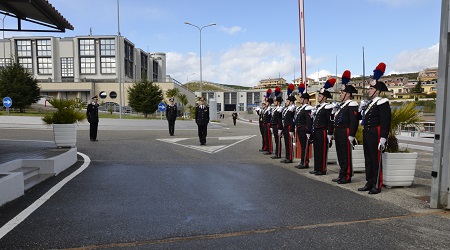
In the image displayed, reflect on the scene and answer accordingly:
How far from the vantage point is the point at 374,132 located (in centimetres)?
599

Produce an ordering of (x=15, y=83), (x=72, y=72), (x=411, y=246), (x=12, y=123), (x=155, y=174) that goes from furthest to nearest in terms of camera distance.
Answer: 1. (x=72, y=72)
2. (x=15, y=83)
3. (x=12, y=123)
4. (x=155, y=174)
5. (x=411, y=246)

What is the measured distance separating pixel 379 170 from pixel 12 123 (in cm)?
2571

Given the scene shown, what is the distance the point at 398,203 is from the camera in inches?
205

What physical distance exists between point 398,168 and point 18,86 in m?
36.2

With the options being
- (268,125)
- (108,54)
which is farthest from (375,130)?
(108,54)

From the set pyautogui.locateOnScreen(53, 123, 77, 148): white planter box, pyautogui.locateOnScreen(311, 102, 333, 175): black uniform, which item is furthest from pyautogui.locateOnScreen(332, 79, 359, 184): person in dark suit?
pyautogui.locateOnScreen(53, 123, 77, 148): white planter box

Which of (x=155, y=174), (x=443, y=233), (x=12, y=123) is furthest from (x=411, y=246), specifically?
(x=12, y=123)

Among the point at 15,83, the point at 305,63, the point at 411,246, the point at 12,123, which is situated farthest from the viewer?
the point at 15,83

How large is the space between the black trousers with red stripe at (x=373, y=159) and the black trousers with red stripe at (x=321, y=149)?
1.49 metres

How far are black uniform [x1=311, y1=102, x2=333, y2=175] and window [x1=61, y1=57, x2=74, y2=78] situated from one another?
64278mm

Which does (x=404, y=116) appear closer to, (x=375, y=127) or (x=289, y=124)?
(x=375, y=127)

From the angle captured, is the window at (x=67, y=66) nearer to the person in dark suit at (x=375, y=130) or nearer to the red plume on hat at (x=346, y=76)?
the red plume on hat at (x=346, y=76)

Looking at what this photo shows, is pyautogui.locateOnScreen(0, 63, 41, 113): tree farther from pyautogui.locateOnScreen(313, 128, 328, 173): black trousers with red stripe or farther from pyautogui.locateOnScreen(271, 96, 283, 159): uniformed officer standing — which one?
pyautogui.locateOnScreen(313, 128, 328, 173): black trousers with red stripe

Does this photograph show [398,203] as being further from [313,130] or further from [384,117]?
[313,130]
